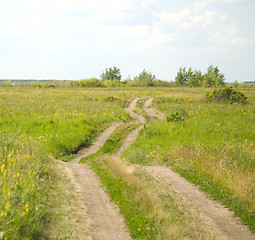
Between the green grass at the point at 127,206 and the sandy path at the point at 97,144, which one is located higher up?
the green grass at the point at 127,206

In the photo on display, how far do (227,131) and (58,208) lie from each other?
14691 mm

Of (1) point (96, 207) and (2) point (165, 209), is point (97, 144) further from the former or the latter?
(2) point (165, 209)

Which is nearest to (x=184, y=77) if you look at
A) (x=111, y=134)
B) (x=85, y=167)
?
(x=111, y=134)

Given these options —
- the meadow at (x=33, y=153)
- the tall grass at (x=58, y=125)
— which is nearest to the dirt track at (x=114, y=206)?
the meadow at (x=33, y=153)

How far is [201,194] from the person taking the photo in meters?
10.4

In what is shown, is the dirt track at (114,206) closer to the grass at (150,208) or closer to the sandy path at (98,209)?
the sandy path at (98,209)

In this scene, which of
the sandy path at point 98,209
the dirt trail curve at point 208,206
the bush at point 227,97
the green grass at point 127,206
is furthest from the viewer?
the bush at point 227,97

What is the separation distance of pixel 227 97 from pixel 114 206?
3309 cm

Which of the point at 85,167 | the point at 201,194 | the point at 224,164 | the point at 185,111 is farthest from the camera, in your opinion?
the point at 185,111

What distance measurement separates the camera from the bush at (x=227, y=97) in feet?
123

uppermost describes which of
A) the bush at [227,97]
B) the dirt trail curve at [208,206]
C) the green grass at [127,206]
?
the bush at [227,97]

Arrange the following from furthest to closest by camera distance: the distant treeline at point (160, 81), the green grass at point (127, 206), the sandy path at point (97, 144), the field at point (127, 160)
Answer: the distant treeline at point (160, 81) → the sandy path at point (97, 144) → the green grass at point (127, 206) → the field at point (127, 160)

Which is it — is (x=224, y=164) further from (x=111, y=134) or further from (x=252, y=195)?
(x=111, y=134)

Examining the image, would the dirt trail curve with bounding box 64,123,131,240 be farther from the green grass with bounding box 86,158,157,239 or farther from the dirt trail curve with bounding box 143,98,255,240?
the dirt trail curve with bounding box 143,98,255,240
